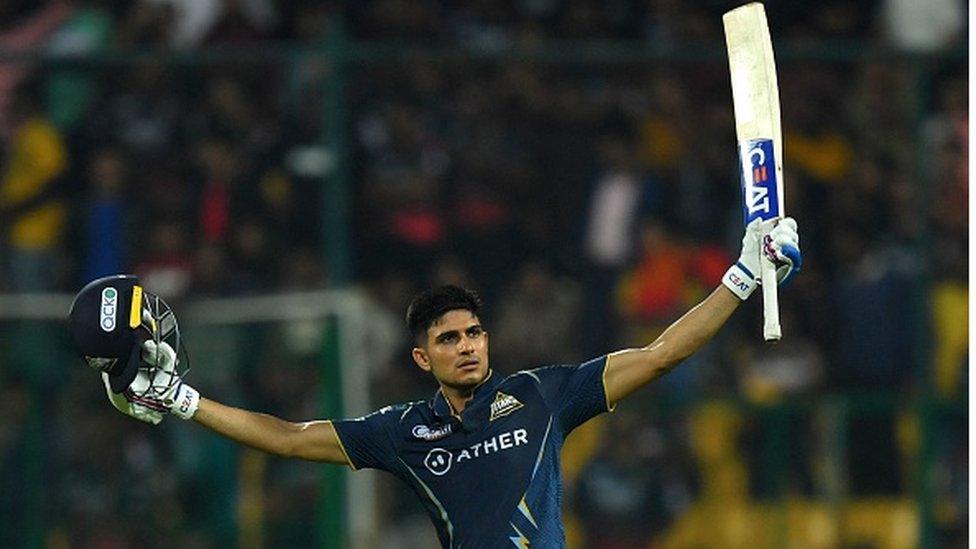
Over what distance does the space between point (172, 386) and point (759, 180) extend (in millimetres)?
1884

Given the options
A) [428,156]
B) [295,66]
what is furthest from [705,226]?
[295,66]

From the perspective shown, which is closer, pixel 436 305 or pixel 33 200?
pixel 436 305

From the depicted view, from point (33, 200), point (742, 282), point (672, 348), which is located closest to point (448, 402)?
point (672, 348)

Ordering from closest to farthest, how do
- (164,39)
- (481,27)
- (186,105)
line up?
(186,105) → (164,39) → (481,27)

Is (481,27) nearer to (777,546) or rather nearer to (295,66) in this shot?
(295,66)

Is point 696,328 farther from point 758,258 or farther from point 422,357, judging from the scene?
point 422,357

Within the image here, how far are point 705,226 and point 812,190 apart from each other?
59 centimetres

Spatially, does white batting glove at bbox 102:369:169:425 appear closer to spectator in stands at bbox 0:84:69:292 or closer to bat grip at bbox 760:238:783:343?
bat grip at bbox 760:238:783:343

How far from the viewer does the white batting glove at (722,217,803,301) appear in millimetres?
6941

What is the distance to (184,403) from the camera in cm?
733

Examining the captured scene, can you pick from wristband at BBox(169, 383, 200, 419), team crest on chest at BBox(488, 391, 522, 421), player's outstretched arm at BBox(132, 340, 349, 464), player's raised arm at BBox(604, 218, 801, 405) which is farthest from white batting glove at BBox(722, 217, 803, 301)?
wristband at BBox(169, 383, 200, 419)

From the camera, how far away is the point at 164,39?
12.4m

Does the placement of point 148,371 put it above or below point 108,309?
below

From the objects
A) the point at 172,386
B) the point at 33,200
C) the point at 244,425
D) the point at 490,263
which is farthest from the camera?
the point at 490,263
